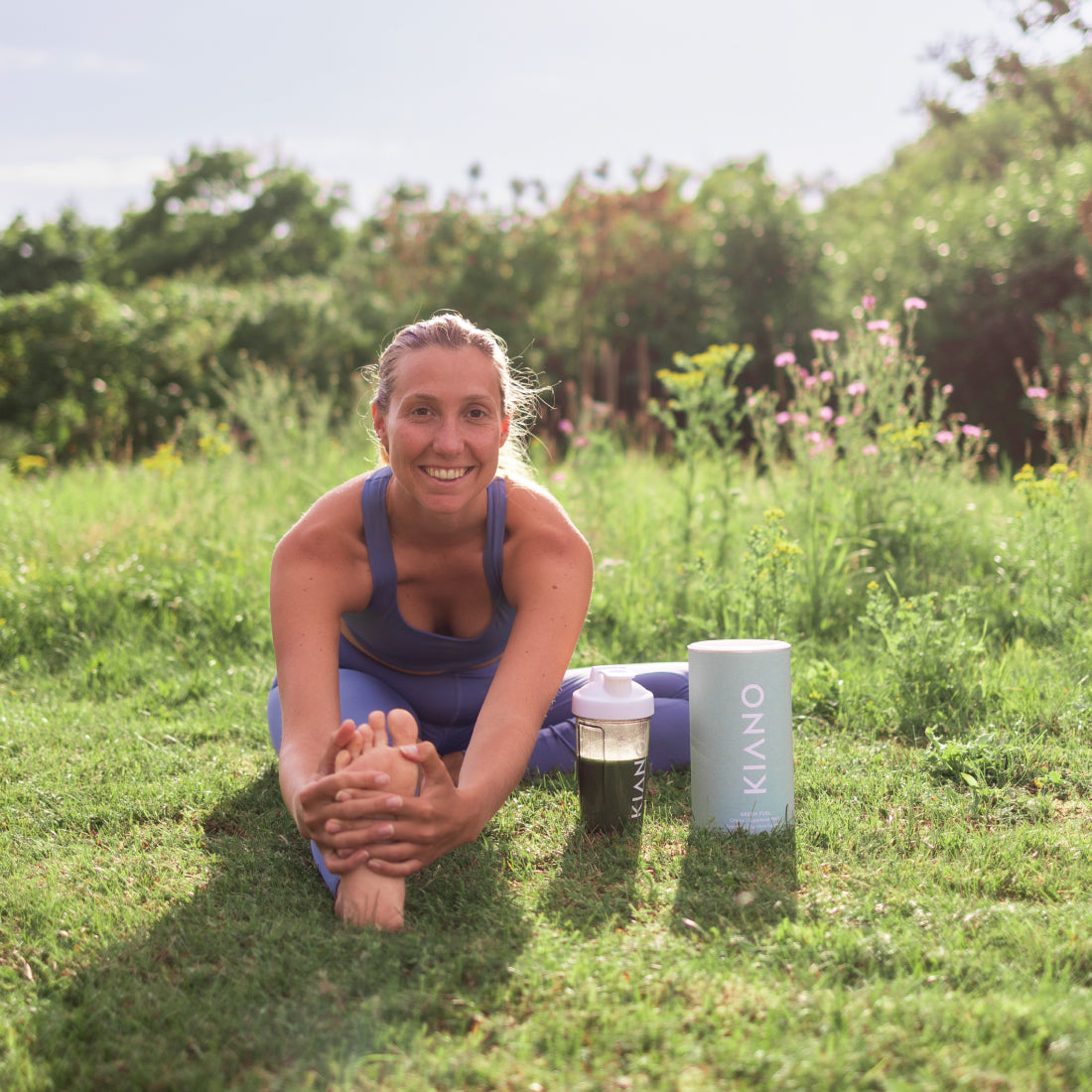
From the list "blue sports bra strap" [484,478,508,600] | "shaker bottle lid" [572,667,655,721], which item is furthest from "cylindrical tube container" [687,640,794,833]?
"blue sports bra strap" [484,478,508,600]

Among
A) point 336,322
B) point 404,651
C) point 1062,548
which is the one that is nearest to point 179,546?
point 404,651

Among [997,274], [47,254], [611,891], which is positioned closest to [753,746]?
[611,891]

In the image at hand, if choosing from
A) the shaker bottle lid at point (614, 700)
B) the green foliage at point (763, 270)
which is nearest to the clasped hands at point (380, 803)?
the shaker bottle lid at point (614, 700)

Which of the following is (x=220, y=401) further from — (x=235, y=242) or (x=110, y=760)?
(x=235, y=242)

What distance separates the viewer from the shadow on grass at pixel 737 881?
2160 millimetres

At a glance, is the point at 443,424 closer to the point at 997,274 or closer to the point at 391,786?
the point at 391,786

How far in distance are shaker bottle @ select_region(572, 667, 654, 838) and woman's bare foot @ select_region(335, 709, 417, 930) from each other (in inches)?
21.7

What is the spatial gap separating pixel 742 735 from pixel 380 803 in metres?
0.95

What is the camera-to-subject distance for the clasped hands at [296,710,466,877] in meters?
2.05

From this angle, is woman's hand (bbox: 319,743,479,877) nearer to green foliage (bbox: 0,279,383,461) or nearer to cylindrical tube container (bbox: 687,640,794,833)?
cylindrical tube container (bbox: 687,640,794,833)

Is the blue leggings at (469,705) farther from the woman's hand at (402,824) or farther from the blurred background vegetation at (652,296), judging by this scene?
the blurred background vegetation at (652,296)

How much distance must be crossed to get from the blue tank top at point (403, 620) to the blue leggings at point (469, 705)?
48 millimetres

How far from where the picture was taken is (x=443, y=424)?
7.94 ft

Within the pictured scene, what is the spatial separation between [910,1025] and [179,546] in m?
4.47
